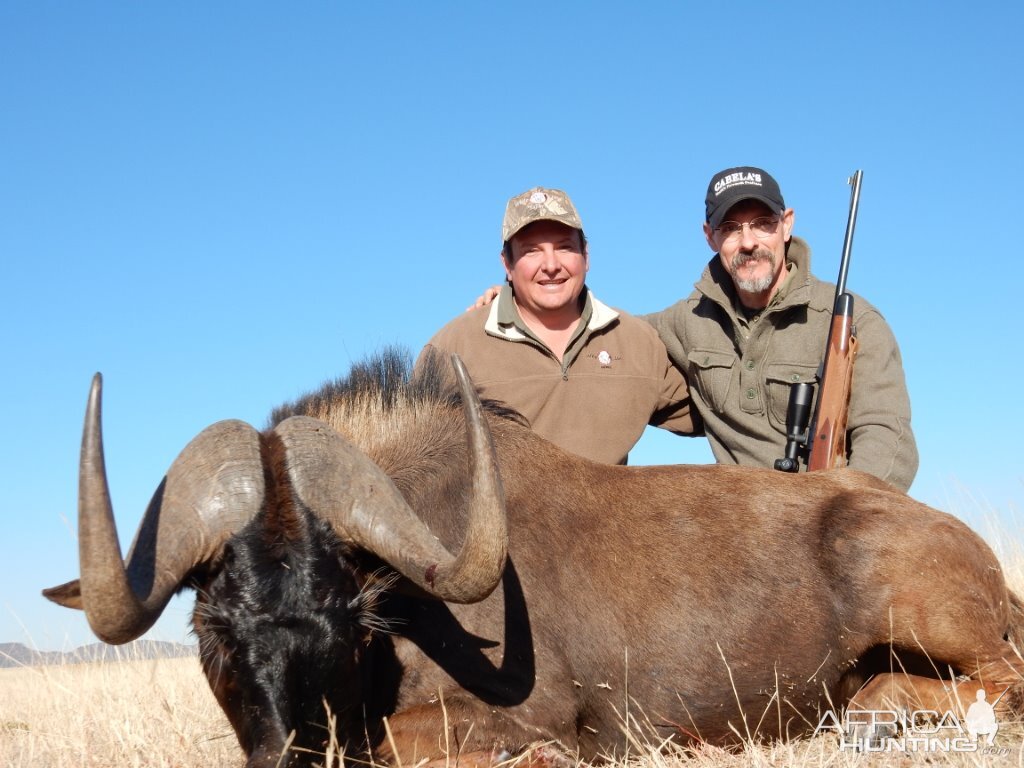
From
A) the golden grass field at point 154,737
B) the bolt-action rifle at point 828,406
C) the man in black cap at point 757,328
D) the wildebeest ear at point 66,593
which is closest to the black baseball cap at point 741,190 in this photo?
the man in black cap at point 757,328

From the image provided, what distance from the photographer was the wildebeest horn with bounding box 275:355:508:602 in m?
3.79

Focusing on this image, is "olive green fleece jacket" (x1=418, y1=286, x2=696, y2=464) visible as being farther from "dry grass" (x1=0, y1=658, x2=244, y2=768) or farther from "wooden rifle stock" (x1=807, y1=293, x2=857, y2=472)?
"dry grass" (x1=0, y1=658, x2=244, y2=768)

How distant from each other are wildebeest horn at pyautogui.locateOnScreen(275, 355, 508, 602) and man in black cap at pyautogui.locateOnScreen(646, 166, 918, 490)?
4.20 meters

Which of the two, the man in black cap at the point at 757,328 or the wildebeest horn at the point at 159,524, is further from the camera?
the man in black cap at the point at 757,328

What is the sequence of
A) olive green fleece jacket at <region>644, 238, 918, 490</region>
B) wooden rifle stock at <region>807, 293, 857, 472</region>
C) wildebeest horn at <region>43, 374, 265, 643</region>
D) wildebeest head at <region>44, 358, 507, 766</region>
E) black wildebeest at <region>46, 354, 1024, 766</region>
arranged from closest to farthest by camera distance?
wildebeest horn at <region>43, 374, 265, 643</region> < wildebeest head at <region>44, 358, 507, 766</region> < black wildebeest at <region>46, 354, 1024, 766</region> < wooden rifle stock at <region>807, 293, 857, 472</region> < olive green fleece jacket at <region>644, 238, 918, 490</region>

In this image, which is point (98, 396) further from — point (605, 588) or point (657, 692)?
point (657, 692)

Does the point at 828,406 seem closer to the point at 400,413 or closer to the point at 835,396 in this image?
the point at 835,396

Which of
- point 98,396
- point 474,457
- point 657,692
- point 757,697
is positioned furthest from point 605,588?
point 98,396

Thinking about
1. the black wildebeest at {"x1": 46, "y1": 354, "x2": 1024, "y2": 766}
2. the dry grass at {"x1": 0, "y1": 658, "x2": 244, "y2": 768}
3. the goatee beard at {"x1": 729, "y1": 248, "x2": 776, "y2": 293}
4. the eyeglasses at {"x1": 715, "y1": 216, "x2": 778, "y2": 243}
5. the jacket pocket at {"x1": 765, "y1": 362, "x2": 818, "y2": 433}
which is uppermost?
the eyeglasses at {"x1": 715, "y1": 216, "x2": 778, "y2": 243}

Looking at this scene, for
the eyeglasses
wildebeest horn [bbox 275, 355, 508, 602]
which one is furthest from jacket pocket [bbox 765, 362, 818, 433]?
wildebeest horn [bbox 275, 355, 508, 602]

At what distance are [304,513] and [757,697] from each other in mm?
2539

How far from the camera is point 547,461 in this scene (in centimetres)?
561

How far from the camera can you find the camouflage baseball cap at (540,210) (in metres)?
7.88

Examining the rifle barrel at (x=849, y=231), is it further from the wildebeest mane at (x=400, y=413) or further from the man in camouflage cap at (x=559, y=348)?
the wildebeest mane at (x=400, y=413)
